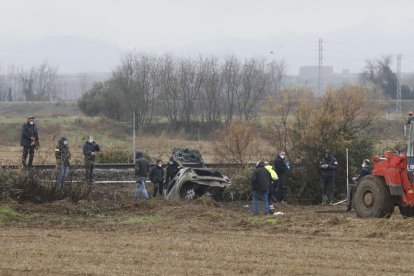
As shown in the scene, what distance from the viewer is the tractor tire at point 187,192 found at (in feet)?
78.0

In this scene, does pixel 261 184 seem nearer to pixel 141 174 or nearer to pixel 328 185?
pixel 141 174

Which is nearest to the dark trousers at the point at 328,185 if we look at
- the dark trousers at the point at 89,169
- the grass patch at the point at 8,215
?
the dark trousers at the point at 89,169

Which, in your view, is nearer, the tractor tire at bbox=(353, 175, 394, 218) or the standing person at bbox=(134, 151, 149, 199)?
the tractor tire at bbox=(353, 175, 394, 218)

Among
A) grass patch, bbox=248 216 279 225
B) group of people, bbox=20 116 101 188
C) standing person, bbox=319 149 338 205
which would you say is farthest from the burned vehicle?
grass patch, bbox=248 216 279 225

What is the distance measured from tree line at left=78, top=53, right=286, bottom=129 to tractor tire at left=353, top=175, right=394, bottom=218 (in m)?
40.2

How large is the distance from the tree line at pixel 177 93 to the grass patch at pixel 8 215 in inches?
1583

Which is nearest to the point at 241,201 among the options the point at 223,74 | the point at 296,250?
the point at 296,250

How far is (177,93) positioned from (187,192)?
41761 mm

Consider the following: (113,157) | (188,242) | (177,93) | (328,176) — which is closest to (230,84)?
(177,93)

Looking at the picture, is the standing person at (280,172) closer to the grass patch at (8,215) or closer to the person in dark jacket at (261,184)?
the person in dark jacket at (261,184)

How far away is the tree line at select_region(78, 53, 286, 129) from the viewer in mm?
62750

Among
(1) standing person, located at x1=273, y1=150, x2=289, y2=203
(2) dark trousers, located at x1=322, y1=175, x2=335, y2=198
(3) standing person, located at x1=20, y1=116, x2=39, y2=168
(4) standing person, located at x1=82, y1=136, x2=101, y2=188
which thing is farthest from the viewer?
(3) standing person, located at x1=20, y1=116, x2=39, y2=168

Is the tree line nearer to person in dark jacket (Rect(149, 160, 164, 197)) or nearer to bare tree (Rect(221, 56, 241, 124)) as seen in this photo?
bare tree (Rect(221, 56, 241, 124))

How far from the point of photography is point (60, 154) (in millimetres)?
23000
